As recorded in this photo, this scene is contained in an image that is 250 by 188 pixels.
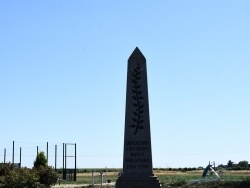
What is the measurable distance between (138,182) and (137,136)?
1.49 metres

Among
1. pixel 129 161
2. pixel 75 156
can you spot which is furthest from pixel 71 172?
pixel 129 161

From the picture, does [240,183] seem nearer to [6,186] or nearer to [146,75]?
[6,186]

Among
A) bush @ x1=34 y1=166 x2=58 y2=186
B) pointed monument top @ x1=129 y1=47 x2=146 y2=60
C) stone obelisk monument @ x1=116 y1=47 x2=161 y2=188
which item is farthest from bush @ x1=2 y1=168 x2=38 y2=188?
pointed monument top @ x1=129 y1=47 x2=146 y2=60

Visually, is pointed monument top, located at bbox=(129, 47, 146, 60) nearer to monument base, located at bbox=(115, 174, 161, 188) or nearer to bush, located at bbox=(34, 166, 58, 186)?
monument base, located at bbox=(115, 174, 161, 188)

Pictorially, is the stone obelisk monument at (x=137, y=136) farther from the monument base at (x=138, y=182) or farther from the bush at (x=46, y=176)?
the bush at (x=46, y=176)

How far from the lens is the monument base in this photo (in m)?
18.8

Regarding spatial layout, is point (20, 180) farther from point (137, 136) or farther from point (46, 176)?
point (137, 136)

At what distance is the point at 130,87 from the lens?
768 inches

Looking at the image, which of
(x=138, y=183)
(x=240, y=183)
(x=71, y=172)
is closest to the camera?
(x=138, y=183)

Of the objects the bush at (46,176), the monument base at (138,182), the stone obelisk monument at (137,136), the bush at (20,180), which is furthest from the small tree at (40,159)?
the monument base at (138,182)

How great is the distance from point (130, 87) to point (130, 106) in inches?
25.2

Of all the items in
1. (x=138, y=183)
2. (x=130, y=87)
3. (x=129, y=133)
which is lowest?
(x=138, y=183)

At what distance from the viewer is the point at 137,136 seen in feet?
63.1

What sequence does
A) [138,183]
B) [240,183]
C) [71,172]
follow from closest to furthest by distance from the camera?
[138,183] < [240,183] < [71,172]
